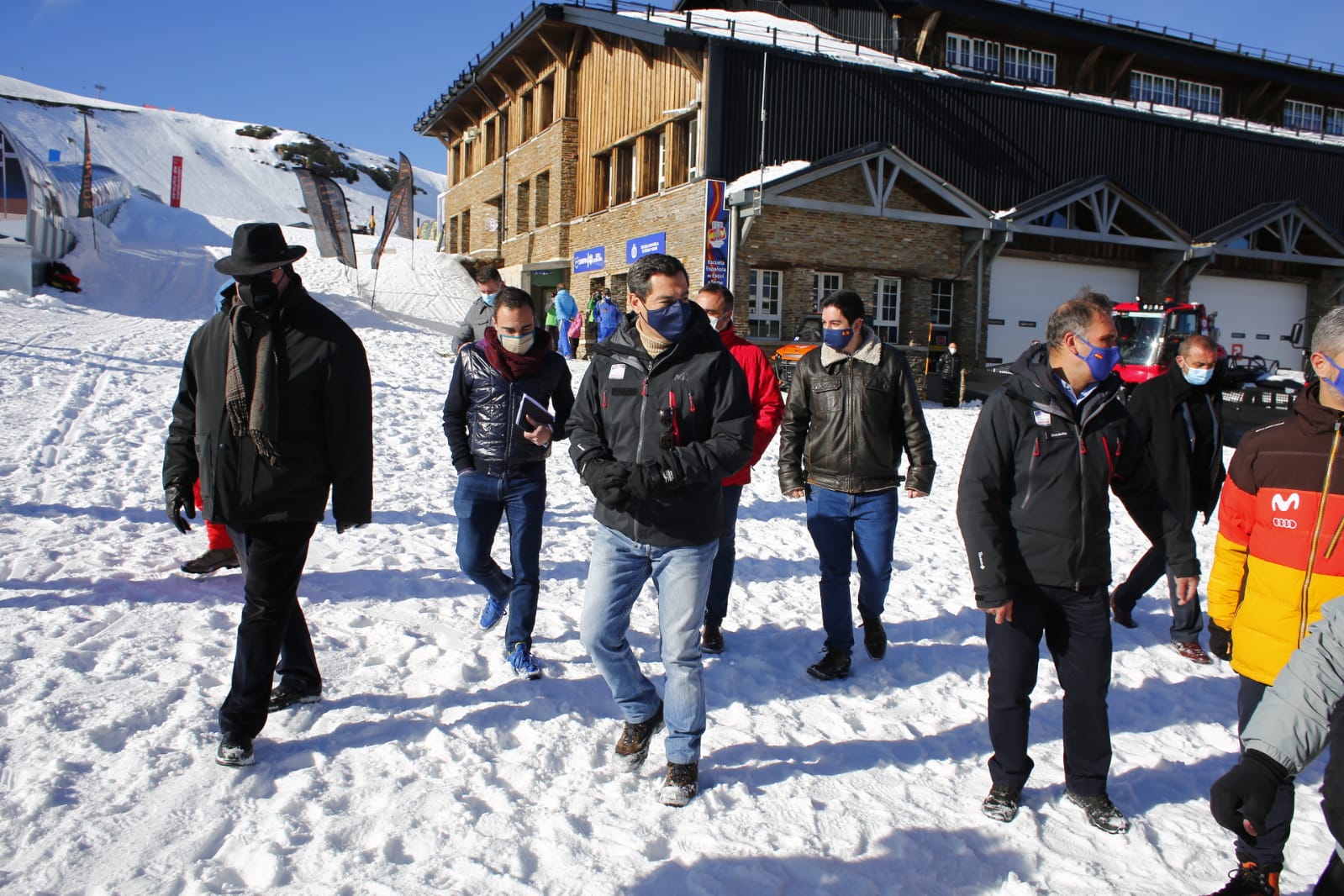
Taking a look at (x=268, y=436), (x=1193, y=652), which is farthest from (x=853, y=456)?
(x=268, y=436)

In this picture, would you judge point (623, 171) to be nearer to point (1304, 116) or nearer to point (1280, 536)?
point (1280, 536)

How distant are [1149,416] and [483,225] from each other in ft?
111

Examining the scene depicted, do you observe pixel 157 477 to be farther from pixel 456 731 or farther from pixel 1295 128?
pixel 1295 128

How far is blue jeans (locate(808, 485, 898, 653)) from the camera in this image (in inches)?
174

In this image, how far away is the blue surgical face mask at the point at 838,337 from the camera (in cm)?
441

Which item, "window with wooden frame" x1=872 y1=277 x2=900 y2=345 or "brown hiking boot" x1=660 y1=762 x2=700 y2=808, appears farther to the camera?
"window with wooden frame" x1=872 y1=277 x2=900 y2=345

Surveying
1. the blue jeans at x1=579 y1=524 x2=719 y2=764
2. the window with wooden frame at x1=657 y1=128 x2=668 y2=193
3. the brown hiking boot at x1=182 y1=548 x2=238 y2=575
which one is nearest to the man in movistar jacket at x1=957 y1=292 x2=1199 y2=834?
the blue jeans at x1=579 y1=524 x2=719 y2=764

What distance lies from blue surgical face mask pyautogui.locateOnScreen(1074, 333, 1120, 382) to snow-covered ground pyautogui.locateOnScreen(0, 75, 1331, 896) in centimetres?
165

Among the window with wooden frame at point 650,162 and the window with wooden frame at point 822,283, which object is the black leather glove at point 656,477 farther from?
the window with wooden frame at point 650,162

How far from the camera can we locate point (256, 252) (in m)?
3.05

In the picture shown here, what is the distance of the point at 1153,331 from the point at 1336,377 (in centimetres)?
1669

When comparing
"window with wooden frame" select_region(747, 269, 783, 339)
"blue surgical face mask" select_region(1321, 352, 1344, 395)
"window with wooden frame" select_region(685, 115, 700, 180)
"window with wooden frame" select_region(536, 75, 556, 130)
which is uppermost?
"window with wooden frame" select_region(536, 75, 556, 130)

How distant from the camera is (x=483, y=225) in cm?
3572

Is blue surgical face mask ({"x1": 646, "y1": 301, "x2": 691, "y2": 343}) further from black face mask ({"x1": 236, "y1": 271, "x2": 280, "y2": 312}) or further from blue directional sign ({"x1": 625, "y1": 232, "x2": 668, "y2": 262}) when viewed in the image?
blue directional sign ({"x1": 625, "y1": 232, "x2": 668, "y2": 262})
